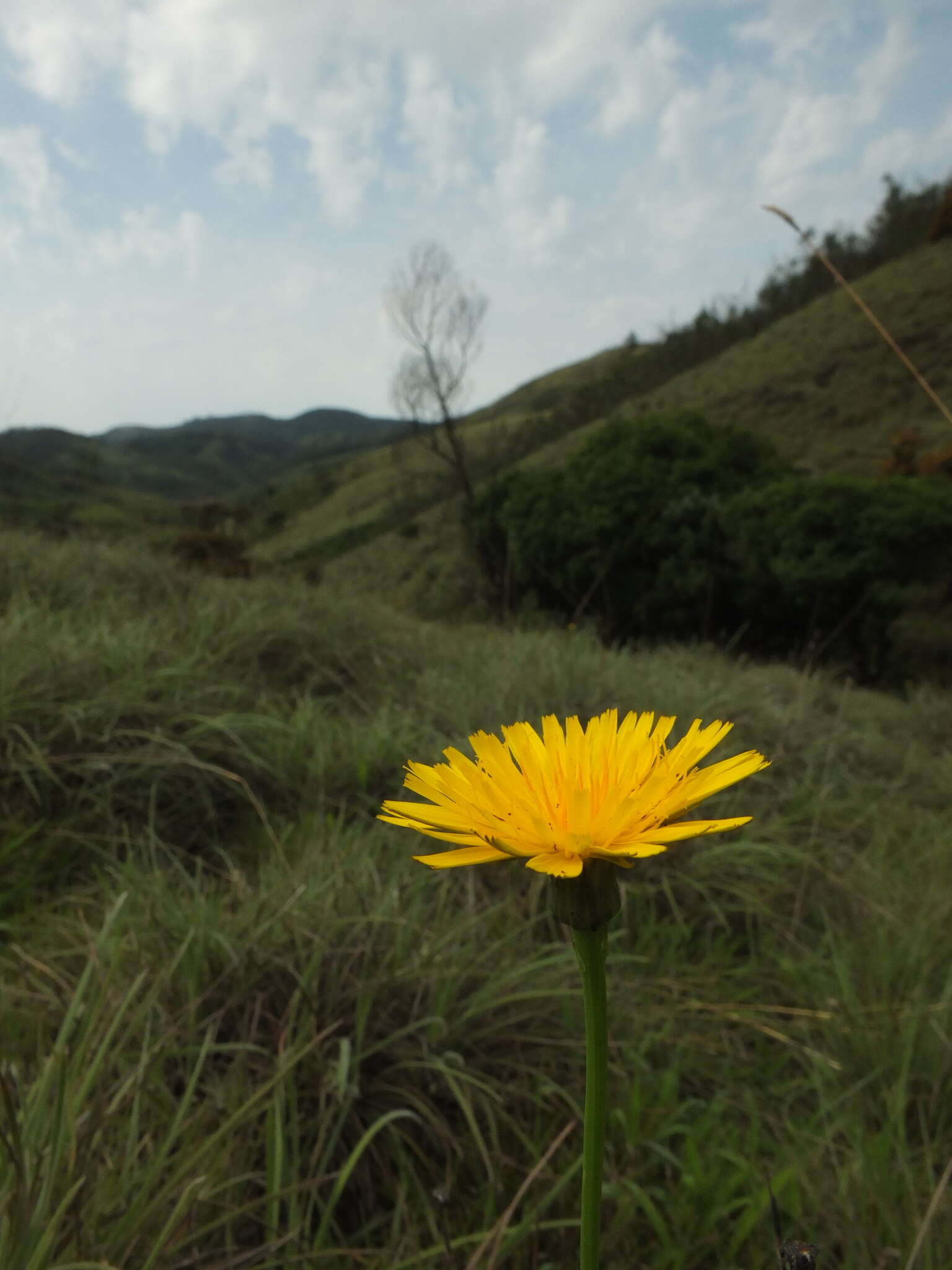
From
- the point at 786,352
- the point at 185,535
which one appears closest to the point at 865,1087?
the point at 185,535

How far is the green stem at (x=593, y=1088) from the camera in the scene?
0.41 metres

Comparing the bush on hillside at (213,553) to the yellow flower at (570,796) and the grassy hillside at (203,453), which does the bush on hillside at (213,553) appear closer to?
the yellow flower at (570,796)

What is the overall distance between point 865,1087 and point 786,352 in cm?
1802

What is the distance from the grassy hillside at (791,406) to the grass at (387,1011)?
598 cm

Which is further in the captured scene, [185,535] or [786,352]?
[786,352]

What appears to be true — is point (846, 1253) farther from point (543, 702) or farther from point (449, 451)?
point (449, 451)

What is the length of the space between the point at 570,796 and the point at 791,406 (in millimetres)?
16327

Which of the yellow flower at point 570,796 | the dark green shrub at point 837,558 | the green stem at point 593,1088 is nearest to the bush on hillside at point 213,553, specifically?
the dark green shrub at point 837,558

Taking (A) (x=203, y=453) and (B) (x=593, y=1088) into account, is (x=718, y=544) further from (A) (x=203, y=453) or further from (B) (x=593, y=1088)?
(A) (x=203, y=453)

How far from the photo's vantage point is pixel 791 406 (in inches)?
606

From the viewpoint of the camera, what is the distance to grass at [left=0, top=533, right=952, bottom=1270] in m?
1.33

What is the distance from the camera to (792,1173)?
1453mm

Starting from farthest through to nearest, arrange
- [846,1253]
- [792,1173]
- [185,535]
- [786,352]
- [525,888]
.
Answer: [786,352] → [185,535] → [525,888] → [792,1173] → [846,1253]

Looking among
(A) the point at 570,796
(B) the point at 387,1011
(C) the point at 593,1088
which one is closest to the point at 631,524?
(B) the point at 387,1011
